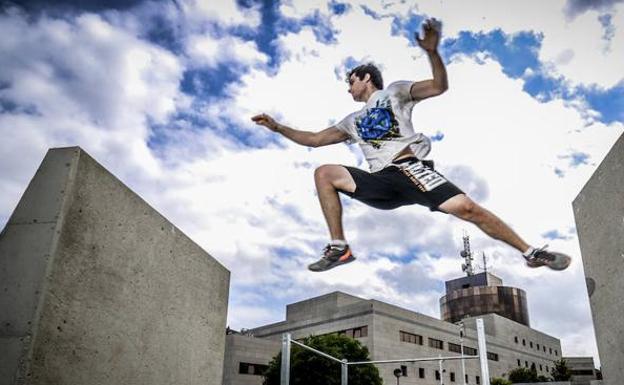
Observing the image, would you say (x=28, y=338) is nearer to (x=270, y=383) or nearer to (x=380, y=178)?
(x=380, y=178)

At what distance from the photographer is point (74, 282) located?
4.21 metres

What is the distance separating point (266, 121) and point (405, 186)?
1.84 metres

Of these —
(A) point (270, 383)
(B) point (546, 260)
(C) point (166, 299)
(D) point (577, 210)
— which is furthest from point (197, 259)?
(A) point (270, 383)

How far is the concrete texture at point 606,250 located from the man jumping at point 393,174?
1.34 metres

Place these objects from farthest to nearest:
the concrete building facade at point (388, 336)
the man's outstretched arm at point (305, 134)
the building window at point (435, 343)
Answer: the building window at point (435, 343), the concrete building facade at point (388, 336), the man's outstretched arm at point (305, 134)

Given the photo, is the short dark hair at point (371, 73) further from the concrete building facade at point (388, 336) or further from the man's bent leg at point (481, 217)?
the concrete building facade at point (388, 336)

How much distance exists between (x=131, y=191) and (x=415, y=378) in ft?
198

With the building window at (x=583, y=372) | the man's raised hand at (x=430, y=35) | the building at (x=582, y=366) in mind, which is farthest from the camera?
the building at (x=582, y=366)

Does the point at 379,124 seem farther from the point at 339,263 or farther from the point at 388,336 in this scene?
the point at 388,336

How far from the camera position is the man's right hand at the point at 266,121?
5.51 metres

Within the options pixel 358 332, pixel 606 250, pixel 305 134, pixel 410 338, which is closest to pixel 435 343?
pixel 410 338

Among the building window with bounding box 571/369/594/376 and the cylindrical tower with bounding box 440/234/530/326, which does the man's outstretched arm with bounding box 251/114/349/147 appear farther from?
the building window with bounding box 571/369/594/376

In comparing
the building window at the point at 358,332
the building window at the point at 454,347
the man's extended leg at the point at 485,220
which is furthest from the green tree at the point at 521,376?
the man's extended leg at the point at 485,220

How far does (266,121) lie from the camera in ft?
18.1
